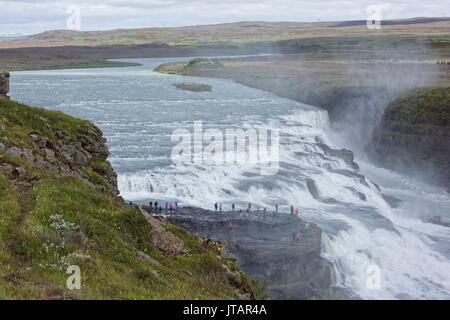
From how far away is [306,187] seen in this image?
3672cm

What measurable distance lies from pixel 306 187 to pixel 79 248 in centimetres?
2789

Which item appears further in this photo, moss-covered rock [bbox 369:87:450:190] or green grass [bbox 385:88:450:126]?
green grass [bbox 385:88:450:126]

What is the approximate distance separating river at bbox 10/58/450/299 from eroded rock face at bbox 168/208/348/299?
165 cm

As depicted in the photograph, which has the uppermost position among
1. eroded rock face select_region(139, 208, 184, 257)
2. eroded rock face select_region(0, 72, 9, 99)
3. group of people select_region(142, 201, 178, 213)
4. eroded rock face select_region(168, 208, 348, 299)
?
eroded rock face select_region(0, 72, 9, 99)

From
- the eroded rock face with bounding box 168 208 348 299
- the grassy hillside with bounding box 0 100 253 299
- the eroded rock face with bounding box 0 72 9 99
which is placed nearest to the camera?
the grassy hillside with bounding box 0 100 253 299

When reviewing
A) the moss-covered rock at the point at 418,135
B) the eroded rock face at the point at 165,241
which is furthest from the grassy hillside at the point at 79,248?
the moss-covered rock at the point at 418,135

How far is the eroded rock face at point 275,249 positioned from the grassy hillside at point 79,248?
29.8ft

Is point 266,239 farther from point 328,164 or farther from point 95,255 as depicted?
point 328,164

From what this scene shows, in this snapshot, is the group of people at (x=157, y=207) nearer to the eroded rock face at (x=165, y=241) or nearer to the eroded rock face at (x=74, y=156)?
the eroded rock face at (x=74, y=156)

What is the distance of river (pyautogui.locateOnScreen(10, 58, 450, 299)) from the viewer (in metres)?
28.1

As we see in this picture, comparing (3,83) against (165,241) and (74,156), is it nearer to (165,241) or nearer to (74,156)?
(74,156)

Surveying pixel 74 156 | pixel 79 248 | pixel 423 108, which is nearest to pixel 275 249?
pixel 74 156

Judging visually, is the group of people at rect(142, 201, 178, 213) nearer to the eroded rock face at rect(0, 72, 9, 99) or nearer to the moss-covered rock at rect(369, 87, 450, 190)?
the eroded rock face at rect(0, 72, 9, 99)

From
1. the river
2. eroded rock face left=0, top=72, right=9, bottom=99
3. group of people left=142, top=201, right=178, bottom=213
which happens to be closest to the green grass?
the river
